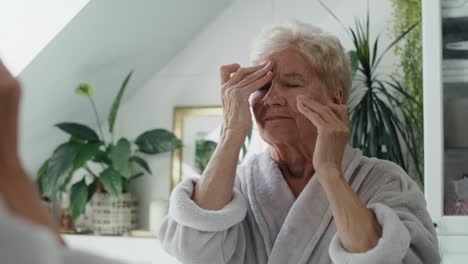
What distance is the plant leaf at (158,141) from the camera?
10.2 feet

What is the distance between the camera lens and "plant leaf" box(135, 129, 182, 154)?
3109 mm

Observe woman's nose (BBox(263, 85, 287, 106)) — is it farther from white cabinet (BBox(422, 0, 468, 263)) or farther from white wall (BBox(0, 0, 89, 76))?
white wall (BBox(0, 0, 89, 76))

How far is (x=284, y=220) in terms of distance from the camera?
1397 millimetres

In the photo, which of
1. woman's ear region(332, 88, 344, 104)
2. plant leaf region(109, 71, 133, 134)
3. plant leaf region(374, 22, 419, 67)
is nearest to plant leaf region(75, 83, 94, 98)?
plant leaf region(109, 71, 133, 134)

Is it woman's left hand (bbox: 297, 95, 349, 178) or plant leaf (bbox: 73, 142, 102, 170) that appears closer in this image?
woman's left hand (bbox: 297, 95, 349, 178)

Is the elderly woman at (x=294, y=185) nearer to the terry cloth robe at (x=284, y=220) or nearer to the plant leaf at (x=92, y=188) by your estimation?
the terry cloth robe at (x=284, y=220)

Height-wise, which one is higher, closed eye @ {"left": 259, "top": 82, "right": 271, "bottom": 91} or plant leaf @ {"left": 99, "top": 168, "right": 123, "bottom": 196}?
closed eye @ {"left": 259, "top": 82, "right": 271, "bottom": 91}

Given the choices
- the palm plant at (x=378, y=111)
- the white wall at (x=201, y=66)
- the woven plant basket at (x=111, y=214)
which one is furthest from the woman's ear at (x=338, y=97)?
the woven plant basket at (x=111, y=214)

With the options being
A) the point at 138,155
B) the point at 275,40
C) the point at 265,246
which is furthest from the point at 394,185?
the point at 138,155

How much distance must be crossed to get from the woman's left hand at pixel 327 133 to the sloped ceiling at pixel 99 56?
1.72 meters

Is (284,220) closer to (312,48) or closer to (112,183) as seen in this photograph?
(312,48)

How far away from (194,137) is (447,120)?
4.28 ft

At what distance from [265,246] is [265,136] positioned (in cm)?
26

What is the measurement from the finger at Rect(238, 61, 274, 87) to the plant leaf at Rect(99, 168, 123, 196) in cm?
170
